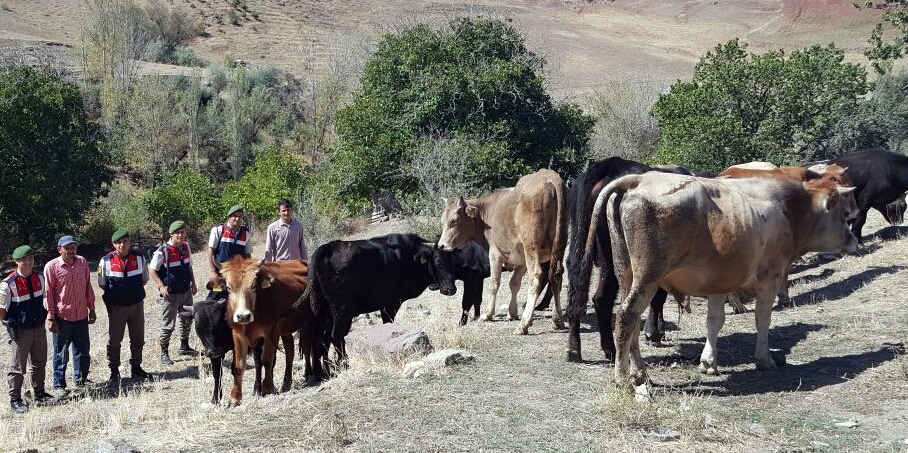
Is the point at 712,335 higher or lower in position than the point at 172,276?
higher

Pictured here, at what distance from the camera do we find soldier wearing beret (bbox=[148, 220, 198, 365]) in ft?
41.7

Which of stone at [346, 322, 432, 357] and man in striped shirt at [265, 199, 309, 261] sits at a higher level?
man in striped shirt at [265, 199, 309, 261]

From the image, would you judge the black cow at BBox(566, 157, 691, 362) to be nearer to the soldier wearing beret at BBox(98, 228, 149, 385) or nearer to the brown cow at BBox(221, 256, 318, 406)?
the brown cow at BBox(221, 256, 318, 406)

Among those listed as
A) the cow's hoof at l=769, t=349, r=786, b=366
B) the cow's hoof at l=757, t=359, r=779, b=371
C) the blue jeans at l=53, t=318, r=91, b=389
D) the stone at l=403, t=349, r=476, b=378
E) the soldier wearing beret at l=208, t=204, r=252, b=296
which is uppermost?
the soldier wearing beret at l=208, t=204, r=252, b=296

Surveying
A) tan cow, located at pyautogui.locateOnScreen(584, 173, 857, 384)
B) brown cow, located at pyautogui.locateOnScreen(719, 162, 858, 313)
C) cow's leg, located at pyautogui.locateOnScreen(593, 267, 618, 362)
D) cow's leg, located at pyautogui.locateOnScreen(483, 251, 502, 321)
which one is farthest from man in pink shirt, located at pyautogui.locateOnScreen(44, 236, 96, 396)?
brown cow, located at pyautogui.locateOnScreen(719, 162, 858, 313)

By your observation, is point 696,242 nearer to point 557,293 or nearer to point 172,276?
point 557,293

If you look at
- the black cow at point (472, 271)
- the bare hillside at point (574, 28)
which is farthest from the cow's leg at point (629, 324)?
the bare hillside at point (574, 28)

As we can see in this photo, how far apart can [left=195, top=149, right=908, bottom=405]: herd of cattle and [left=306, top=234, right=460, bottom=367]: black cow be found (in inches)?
0.7

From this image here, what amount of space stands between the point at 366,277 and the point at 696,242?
4.26 meters

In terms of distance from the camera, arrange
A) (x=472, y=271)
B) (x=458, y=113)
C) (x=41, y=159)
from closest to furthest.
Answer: (x=472, y=271), (x=458, y=113), (x=41, y=159)

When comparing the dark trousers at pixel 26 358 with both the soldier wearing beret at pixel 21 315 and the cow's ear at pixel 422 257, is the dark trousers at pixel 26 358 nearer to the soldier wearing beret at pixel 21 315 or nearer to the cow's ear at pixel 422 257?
the soldier wearing beret at pixel 21 315

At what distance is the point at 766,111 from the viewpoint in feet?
77.2

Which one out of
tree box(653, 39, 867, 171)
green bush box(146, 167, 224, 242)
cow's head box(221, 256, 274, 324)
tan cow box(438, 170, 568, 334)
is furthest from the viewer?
green bush box(146, 167, 224, 242)

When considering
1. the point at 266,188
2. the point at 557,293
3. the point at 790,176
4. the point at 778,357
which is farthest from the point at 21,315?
the point at 266,188
